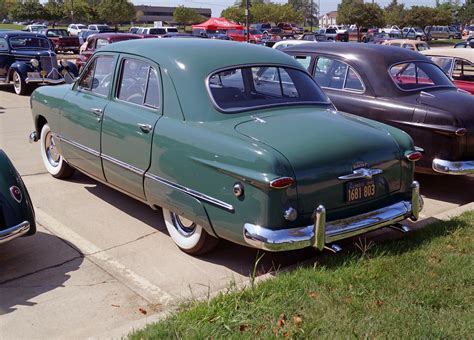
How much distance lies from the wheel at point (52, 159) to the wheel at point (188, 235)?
8.13 ft

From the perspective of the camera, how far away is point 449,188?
7.26 meters

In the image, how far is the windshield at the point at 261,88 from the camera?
16.1ft

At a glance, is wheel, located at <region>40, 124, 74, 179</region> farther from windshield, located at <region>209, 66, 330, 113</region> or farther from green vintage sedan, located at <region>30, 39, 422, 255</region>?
windshield, located at <region>209, 66, 330, 113</region>

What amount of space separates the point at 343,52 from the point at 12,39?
11697mm

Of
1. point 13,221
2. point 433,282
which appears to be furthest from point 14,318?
point 433,282

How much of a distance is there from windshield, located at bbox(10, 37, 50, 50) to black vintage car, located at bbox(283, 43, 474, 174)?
1055 cm

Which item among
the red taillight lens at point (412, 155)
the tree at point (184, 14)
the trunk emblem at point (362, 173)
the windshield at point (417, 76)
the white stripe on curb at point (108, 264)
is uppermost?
the tree at point (184, 14)

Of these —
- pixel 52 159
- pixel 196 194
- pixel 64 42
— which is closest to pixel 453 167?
pixel 196 194

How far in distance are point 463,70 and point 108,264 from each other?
770cm

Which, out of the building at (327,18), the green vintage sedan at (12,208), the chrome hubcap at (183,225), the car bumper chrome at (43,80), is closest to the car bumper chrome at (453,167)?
the chrome hubcap at (183,225)

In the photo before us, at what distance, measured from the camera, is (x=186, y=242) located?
4.85m

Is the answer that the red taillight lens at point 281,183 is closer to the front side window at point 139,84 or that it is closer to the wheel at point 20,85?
the front side window at point 139,84

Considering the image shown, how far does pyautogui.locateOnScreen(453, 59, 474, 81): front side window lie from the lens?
9898 millimetres

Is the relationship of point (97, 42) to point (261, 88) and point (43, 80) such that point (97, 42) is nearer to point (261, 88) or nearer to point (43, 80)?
point (43, 80)
